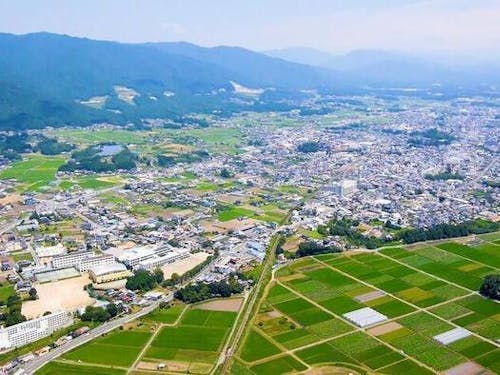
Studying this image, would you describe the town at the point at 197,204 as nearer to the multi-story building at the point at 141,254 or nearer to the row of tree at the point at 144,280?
the row of tree at the point at 144,280

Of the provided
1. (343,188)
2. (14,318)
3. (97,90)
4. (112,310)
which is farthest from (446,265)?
(97,90)

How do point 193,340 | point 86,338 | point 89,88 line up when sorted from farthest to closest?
point 89,88 < point 86,338 < point 193,340

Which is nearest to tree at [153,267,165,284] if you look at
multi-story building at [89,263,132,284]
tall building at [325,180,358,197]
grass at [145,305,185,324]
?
multi-story building at [89,263,132,284]

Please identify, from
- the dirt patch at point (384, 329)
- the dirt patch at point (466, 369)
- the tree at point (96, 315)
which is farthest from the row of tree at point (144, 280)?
the dirt patch at point (466, 369)

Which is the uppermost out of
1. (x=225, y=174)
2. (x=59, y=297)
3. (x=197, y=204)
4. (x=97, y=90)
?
(x=97, y=90)

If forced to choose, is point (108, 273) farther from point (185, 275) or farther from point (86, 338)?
point (86, 338)
